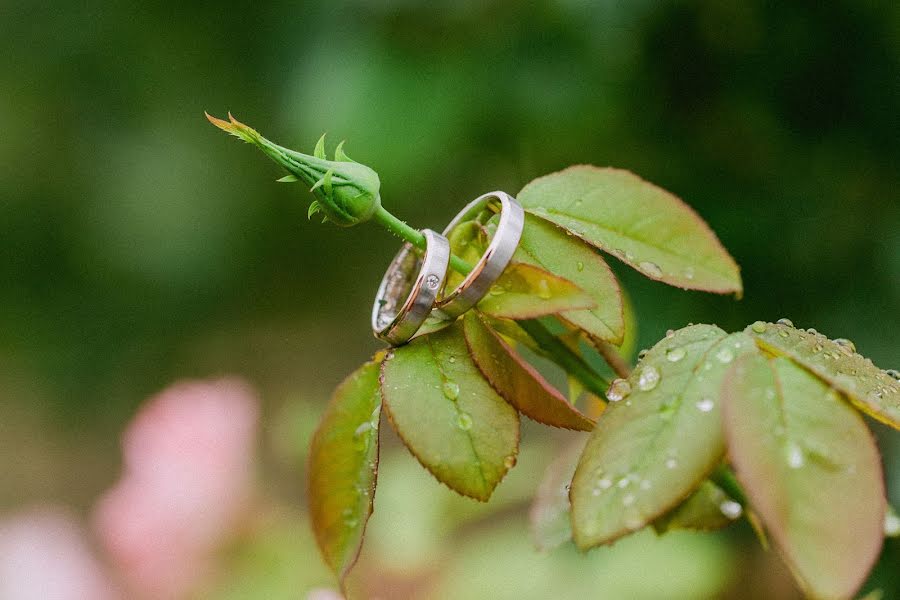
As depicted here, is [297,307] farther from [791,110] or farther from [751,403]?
[751,403]

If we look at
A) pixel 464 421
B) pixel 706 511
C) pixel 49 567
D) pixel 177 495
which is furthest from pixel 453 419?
pixel 49 567

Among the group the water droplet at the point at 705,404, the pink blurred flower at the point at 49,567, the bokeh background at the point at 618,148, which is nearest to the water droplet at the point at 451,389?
the water droplet at the point at 705,404

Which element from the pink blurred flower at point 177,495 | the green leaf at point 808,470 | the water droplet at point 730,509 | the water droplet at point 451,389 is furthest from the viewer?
the pink blurred flower at point 177,495

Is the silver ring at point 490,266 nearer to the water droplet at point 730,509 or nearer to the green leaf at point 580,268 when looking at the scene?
the green leaf at point 580,268

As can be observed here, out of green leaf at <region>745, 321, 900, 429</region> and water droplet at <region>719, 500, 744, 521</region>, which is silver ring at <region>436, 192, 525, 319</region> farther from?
water droplet at <region>719, 500, 744, 521</region>

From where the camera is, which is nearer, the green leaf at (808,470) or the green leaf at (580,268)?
the green leaf at (808,470)

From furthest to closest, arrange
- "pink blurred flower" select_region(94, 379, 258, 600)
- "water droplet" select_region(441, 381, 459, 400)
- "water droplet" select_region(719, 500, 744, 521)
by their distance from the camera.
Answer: "pink blurred flower" select_region(94, 379, 258, 600)
"water droplet" select_region(719, 500, 744, 521)
"water droplet" select_region(441, 381, 459, 400)

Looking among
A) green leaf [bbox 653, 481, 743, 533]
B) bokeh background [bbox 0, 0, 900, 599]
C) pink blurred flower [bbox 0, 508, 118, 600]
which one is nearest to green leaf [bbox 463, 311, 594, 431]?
green leaf [bbox 653, 481, 743, 533]
